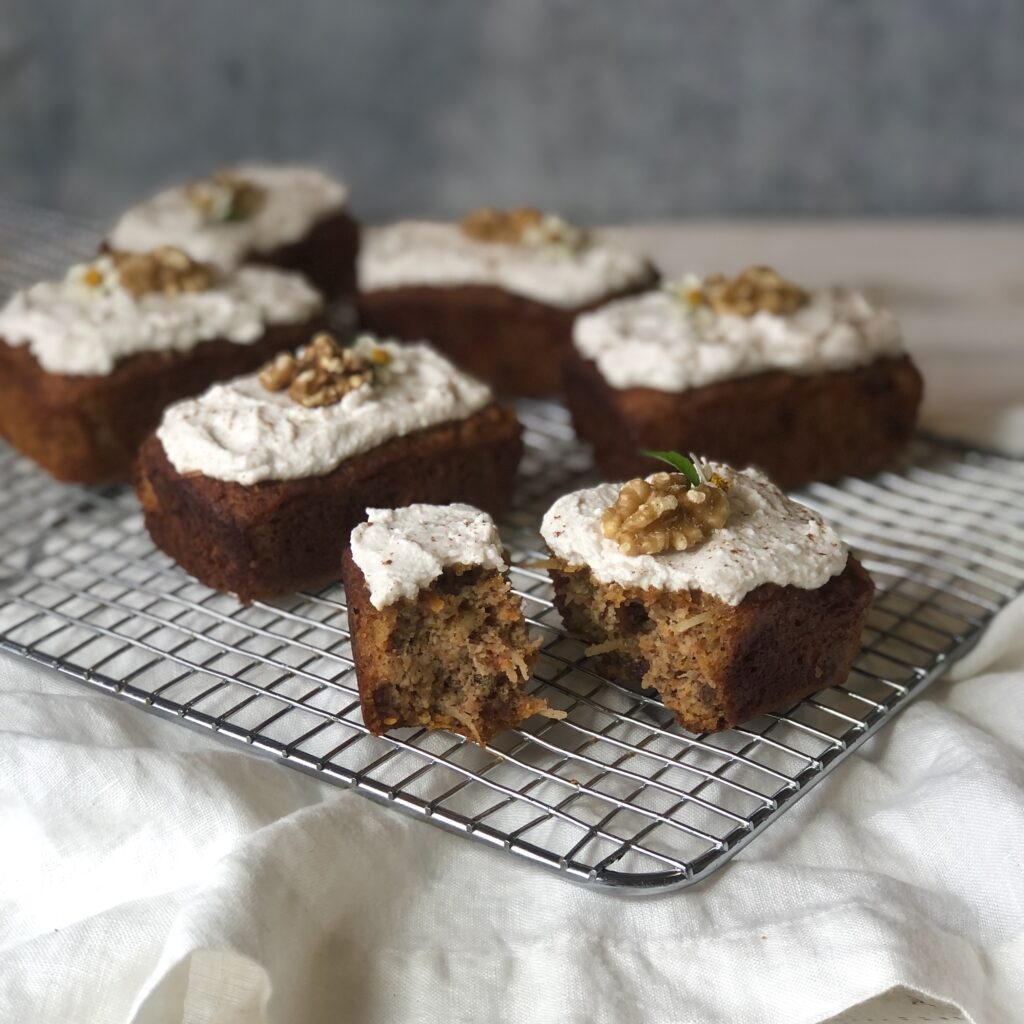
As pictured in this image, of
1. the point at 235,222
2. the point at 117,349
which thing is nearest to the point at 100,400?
the point at 117,349

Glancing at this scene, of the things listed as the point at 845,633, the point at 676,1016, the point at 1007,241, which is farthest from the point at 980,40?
the point at 676,1016

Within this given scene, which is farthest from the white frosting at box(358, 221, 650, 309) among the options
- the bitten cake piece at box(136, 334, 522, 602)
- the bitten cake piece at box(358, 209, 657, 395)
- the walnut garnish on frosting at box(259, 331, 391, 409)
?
the walnut garnish on frosting at box(259, 331, 391, 409)

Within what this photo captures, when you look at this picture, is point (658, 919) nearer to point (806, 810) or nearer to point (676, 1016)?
point (676, 1016)

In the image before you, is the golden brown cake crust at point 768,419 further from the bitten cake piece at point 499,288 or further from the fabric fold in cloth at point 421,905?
the fabric fold in cloth at point 421,905

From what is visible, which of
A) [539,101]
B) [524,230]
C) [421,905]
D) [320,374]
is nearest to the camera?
[421,905]

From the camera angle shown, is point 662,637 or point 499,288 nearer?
point 662,637

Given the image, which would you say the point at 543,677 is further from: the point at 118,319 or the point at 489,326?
the point at 489,326
